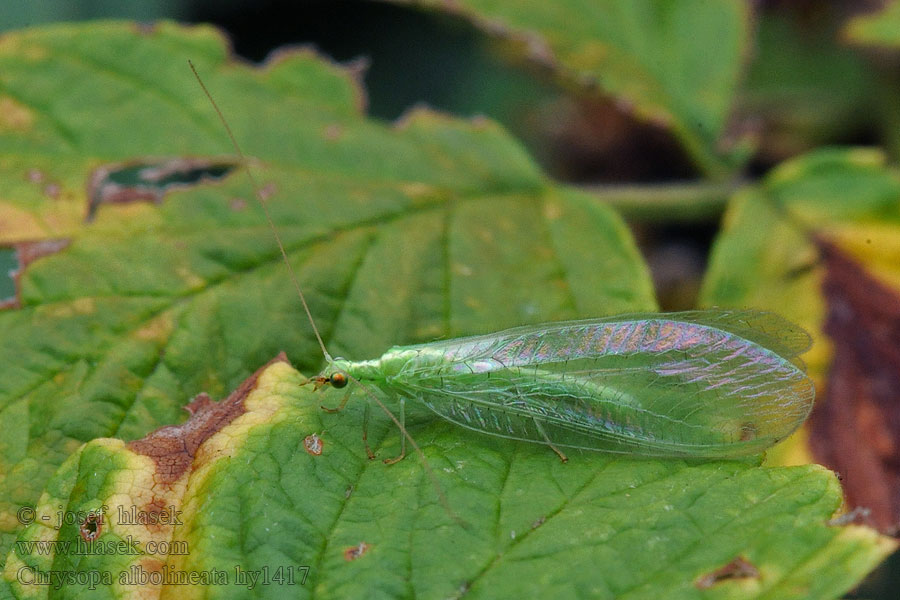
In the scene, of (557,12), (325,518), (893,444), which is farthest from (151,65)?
(893,444)

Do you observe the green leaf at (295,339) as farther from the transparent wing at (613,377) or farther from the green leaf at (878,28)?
the green leaf at (878,28)

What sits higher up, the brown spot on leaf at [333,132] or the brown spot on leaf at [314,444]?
the brown spot on leaf at [333,132]

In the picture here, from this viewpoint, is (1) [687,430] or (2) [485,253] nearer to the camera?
(1) [687,430]

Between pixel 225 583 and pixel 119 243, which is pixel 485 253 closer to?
pixel 119 243

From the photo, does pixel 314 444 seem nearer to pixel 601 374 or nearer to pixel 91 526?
pixel 91 526

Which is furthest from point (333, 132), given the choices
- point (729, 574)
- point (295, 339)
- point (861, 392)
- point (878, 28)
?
point (878, 28)

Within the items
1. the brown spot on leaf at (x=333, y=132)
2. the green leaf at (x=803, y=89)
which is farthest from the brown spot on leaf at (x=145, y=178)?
the green leaf at (x=803, y=89)

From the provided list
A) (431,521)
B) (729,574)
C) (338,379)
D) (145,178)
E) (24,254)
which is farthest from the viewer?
(145,178)
